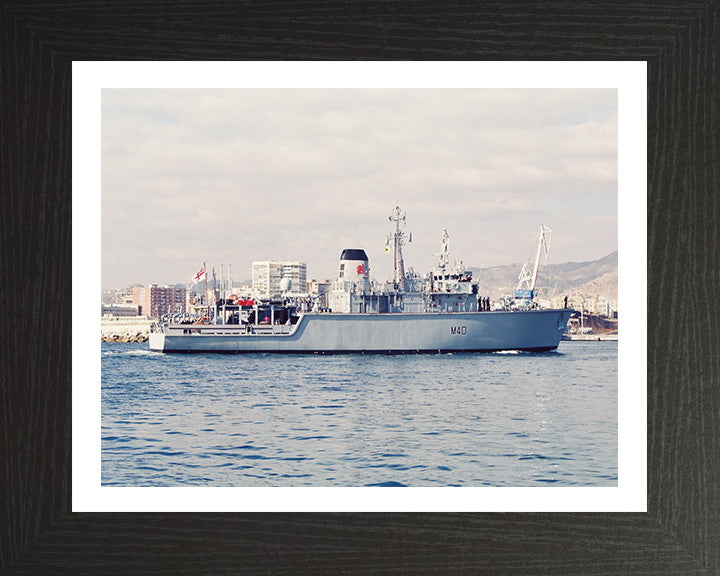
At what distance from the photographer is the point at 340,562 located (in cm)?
192

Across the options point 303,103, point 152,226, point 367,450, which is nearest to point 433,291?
point 367,450

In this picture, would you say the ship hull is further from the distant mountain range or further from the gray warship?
the distant mountain range

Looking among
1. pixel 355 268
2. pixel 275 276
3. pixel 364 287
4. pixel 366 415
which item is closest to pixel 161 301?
pixel 275 276

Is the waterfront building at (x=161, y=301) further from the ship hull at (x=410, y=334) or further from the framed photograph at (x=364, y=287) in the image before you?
the ship hull at (x=410, y=334)

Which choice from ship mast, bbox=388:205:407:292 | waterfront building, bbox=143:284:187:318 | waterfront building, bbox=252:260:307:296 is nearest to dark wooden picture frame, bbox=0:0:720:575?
ship mast, bbox=388:205:407:292

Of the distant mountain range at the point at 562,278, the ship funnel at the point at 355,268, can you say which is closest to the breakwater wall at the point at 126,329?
the ship funnel at the point at 355,268

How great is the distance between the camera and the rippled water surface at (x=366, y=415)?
12.4 m

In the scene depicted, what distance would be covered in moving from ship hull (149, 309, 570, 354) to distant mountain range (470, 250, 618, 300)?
63.2 inches

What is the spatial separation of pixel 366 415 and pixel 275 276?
13.5ft

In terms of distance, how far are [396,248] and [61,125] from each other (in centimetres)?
1377

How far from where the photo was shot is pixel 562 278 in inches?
667

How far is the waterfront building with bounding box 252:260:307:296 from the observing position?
1614 cm

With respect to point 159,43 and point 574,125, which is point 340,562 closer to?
point 159,43

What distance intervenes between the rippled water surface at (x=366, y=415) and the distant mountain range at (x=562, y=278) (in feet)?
4.82
